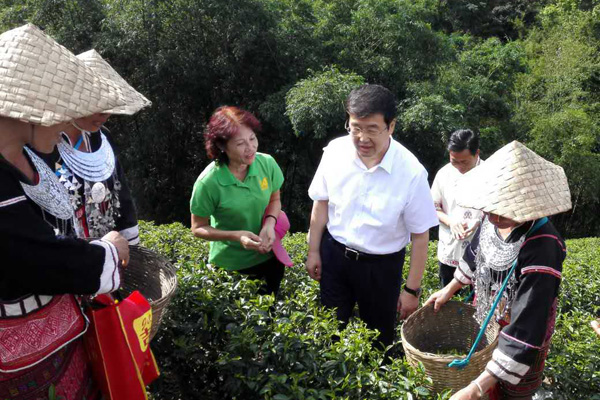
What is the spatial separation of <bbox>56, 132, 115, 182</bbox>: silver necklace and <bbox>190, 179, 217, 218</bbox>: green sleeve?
65cm

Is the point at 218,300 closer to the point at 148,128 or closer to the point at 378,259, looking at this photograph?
the point at 378,259

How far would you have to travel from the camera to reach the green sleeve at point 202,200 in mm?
3162

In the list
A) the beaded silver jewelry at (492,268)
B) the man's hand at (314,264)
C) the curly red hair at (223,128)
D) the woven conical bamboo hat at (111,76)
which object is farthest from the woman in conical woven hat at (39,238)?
the beaded silver jewelry at (492,268)

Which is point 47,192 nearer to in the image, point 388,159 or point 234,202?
point 234,202

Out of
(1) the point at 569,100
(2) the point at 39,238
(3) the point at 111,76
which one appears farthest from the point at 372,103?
(1) the point at 569,100

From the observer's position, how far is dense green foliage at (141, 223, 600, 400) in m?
2.19

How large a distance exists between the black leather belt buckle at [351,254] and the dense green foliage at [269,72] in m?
7.11

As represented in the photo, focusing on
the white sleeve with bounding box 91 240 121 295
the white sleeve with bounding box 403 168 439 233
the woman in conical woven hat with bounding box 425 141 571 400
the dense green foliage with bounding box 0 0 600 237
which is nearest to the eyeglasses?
the white sleeve with bounding box 403 168 439 233

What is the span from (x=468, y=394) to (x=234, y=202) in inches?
68.6

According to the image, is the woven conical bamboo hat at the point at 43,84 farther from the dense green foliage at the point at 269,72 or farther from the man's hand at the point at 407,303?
the dense green foliage at the point at 269,72

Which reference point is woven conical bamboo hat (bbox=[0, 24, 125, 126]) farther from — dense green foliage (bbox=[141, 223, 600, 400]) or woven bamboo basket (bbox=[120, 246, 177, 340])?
dense green foliage (bbox=[141, 223, 600, 400])

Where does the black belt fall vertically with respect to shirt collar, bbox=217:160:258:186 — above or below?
below

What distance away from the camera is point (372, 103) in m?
2.75

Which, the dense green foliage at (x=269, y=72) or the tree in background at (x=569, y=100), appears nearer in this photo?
the dense green foliage at (x=269, y=72)
